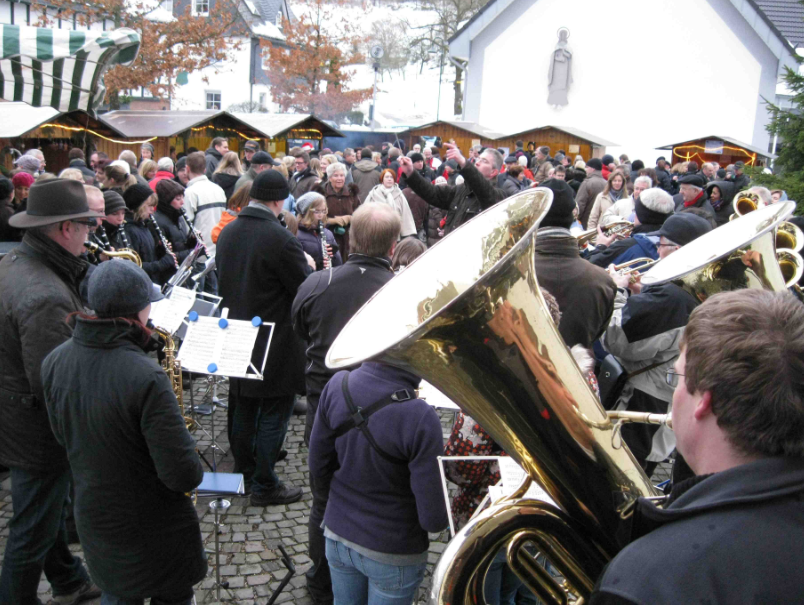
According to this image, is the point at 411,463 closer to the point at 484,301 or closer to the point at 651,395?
the point at 484,301

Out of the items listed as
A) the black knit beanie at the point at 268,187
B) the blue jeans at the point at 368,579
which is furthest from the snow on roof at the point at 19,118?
the blue jeans at the point at 368,579

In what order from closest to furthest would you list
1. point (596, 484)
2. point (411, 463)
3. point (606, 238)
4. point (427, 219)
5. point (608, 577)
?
point (608, 577), point (596, 484), point (411, 463), point (606, 238), point (427, 219)

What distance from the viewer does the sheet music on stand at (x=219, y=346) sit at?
3.42 meters

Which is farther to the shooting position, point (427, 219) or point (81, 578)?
point (427, 219)

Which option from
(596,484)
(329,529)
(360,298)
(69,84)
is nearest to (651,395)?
(360,298)

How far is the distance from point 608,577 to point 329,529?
1.46 meters

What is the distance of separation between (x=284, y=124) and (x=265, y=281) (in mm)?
14008

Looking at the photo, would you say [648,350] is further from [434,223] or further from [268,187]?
[434,223]

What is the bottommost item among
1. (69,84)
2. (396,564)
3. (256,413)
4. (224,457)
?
(224,457)

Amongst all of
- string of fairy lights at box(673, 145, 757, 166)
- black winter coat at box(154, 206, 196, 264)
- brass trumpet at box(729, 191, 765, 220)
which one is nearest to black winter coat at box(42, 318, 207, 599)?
black winter coat at box(154, 206, 196, 264)

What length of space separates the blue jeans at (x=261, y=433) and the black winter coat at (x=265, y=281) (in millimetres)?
112

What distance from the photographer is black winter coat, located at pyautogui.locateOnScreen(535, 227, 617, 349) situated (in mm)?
3182

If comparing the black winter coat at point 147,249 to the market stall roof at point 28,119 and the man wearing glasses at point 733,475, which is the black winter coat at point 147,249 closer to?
the man wearing glasses at point 733,475

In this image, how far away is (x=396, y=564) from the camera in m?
2.23
